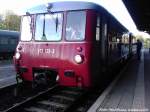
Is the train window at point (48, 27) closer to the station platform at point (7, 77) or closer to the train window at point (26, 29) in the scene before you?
the train window at point (26, 29)

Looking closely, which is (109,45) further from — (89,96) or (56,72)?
(56,72)

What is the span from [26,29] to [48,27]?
2.95 ft

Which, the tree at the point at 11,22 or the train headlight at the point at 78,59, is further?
the tree at the point at 11,22

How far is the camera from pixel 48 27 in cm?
1048

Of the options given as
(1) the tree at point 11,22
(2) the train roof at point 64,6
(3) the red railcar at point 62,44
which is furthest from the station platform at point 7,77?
(1) the tree at point 11,22

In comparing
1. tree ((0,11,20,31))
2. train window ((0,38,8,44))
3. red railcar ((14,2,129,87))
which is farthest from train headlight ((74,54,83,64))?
tree ((0,11,20,31))

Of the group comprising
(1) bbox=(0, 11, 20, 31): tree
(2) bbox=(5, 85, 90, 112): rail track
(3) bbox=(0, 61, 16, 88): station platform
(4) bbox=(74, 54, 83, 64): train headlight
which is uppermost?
(1) bbox=(0, 11, 20, 31): tree

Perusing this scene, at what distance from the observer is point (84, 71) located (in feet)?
31.7

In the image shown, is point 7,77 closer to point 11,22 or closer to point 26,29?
point 26,29

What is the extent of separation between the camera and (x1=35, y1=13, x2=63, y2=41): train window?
10328 millimetres

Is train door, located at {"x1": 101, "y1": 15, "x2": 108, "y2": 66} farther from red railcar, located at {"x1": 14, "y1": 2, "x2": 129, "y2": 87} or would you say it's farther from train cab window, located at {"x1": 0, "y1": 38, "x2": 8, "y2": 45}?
train cab window, located at {"x1": 0, "y1": 38, "x2": 8, "y2": 45}

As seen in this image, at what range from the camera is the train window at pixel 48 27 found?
10328 mm

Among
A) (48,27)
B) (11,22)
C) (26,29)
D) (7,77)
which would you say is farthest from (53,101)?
(11,22)

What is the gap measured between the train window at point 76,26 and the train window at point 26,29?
136cm
